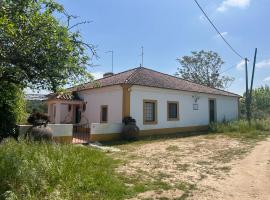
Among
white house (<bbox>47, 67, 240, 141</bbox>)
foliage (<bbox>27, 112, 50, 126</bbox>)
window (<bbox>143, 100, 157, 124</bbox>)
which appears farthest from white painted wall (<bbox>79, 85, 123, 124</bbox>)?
foliage (<bbox>27, 112, 50, 126</bbox>)

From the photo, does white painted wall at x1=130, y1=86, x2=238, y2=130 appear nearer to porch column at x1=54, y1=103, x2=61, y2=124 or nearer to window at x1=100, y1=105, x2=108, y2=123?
window at x1=100, y1=105, x2=108, y2=123

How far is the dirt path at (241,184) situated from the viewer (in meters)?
6.16

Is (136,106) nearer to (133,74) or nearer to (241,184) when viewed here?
(133,74)

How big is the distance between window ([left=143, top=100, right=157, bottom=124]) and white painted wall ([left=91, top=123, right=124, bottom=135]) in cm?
238

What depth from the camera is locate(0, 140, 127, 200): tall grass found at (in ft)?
18.8

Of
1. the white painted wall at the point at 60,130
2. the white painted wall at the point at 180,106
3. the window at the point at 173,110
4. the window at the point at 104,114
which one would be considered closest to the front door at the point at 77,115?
the window at the point at 104,114

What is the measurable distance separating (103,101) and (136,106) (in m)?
2.67

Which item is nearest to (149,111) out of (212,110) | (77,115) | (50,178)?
(77,115)

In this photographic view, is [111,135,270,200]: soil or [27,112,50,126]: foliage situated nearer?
[111,135,270,200]: soil

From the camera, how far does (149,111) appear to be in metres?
19.1

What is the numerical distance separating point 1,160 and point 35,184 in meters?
1.47

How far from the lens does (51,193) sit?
5.69 meters

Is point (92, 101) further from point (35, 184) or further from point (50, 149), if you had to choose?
point (35, 184)

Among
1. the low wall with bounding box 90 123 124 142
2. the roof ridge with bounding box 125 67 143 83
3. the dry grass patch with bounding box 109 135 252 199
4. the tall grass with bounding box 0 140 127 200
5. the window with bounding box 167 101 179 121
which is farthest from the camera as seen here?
the window with bounding box 167 101 179 121
